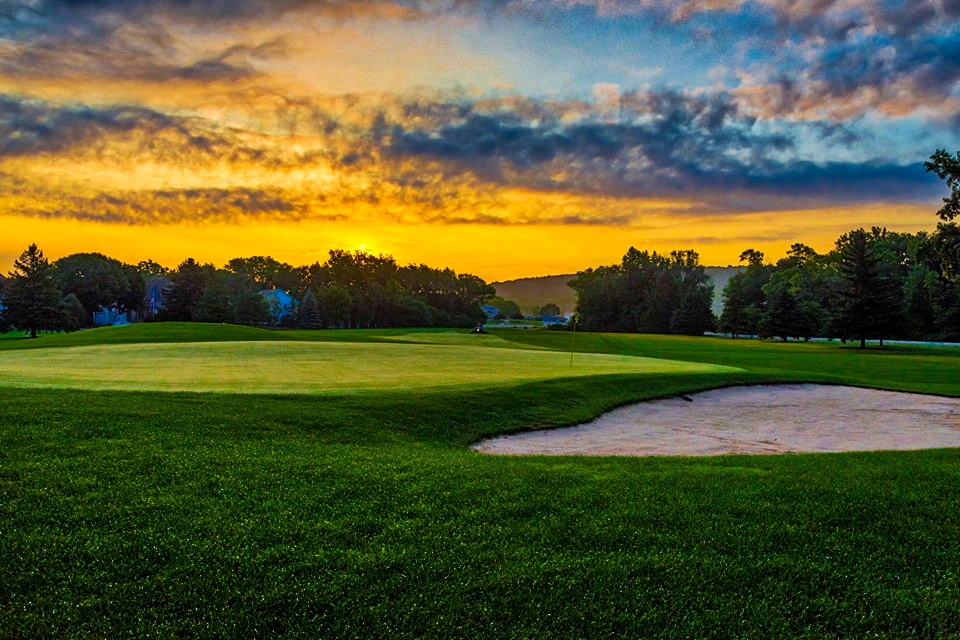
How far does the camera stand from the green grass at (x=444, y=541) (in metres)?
4.07

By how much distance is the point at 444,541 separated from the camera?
5113 millimetres

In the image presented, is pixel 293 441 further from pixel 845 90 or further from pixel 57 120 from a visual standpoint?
pixel 845 90

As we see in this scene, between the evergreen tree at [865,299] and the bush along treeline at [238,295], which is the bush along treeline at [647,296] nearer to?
the bush along treeline at [238,295]

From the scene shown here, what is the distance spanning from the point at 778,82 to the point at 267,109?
831 inches

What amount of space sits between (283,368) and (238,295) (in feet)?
288

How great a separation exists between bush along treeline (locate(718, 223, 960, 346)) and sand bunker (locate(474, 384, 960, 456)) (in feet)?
81.5

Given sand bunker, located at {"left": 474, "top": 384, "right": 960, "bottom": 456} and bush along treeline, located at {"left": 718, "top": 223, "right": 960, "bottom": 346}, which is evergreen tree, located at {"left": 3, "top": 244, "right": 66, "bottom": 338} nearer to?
sand bunker, located at {"left": 474, "top": 384, "right": 960, "bottom": 456}

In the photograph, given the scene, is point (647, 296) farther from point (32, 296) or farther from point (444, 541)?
point (444, 541)

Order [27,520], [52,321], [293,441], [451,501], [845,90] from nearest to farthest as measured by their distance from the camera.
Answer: [27,520], [451,501], [293,441], [845,90], [52,321]

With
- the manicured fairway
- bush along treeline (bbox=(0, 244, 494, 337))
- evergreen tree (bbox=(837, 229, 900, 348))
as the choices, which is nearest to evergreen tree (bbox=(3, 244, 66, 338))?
bush along treeline (bbox=(0, 244, 494, 337))

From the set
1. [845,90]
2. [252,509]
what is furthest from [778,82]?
[252,509]

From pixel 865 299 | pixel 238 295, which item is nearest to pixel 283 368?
pixel 865 299

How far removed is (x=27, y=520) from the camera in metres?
5.14

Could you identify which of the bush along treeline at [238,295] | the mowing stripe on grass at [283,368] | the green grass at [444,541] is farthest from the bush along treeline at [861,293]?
the bush along treeline at [238,295]
